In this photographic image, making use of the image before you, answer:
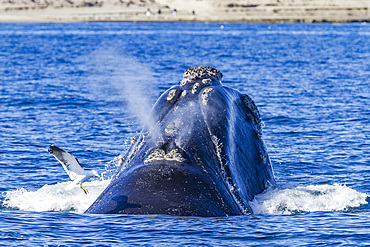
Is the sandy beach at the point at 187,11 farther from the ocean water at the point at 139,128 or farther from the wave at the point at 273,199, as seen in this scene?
the wave at the point at 273,199

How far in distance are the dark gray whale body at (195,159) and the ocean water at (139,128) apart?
22 centimetres

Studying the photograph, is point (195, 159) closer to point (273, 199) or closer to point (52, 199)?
point (273, 199)

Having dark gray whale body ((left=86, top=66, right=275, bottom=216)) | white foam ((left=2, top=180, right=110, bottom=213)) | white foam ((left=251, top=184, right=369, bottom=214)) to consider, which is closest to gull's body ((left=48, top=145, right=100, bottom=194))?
dark gray whale body ((left=86, top=66, right=275, bottom=216))

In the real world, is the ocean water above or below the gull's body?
below

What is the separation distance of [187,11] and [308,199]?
496 ft

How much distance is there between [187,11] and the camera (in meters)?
162

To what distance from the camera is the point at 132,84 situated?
3888 centimetres

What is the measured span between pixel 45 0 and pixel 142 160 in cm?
16350

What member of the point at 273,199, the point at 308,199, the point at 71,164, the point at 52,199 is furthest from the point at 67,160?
the point at 308,199

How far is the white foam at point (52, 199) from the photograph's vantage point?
42.5 ft

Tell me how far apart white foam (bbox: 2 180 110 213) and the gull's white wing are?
169 centimetres

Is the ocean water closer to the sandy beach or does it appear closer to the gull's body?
the gull's body

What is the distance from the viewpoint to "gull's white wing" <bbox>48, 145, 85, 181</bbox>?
10203 millimetres

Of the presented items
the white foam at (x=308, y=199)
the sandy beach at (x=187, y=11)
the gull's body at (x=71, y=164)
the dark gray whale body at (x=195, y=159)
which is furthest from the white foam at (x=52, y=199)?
the sandy beach at (x=187, y=11)
